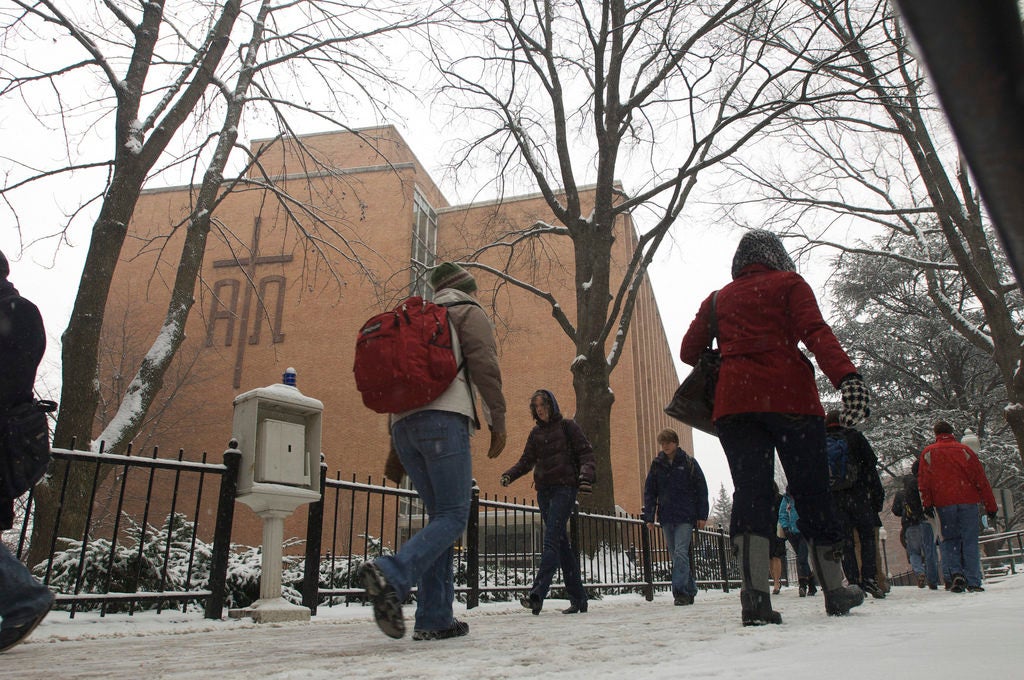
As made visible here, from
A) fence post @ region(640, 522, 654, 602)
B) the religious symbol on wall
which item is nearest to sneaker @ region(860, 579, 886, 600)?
fence post @ region(640, 522, 654, 602)

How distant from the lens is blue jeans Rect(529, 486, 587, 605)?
6074 millimetres

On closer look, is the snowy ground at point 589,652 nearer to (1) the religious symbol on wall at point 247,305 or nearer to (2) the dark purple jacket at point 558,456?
(2) the dark purple jacket at point 558,456

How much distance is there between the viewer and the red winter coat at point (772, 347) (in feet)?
11.4

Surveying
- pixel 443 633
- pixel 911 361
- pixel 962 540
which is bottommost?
pixel 443 633

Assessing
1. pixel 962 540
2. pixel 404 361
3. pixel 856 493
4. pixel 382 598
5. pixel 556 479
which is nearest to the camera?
pixel 382 598

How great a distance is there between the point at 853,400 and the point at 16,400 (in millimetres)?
3771

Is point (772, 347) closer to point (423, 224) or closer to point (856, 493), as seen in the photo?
point (856, 493)

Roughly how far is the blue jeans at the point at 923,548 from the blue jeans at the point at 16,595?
32.5 feet

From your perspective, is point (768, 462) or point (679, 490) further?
point (679, 490)

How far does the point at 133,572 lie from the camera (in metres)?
5.98

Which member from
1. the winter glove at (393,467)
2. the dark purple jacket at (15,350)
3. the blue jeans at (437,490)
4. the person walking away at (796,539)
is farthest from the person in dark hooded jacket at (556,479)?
the dark purple jacket at (15,350)

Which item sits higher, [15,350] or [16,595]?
[15,350]

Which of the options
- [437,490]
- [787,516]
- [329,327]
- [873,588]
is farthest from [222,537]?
[329,327]

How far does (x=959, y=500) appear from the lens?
7543mm
